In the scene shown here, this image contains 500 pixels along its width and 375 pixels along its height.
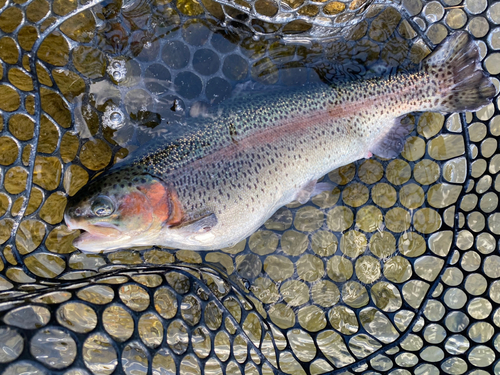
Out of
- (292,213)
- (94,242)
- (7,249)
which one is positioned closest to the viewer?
(94,242)

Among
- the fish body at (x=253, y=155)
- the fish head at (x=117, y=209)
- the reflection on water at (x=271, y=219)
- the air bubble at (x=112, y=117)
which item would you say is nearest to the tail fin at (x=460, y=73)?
the fish body at (x=253, y=155)

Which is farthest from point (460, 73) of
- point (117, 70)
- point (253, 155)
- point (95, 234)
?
point (95, 234)

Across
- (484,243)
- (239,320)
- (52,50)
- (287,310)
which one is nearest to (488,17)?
(484,243)

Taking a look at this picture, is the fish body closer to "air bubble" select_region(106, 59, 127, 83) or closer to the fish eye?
the fish eye

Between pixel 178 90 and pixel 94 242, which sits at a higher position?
pixel 178 90

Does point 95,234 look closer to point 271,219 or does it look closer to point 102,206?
point 102,206

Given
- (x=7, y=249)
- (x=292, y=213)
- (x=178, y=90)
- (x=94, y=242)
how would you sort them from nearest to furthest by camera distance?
(x=94, y=242)
(x=7, y=249)
(x=178, y=90)
(x=292, y=213)

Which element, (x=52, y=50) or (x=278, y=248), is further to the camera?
(x=278, y=248)

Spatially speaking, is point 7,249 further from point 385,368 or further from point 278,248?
point 385,368
